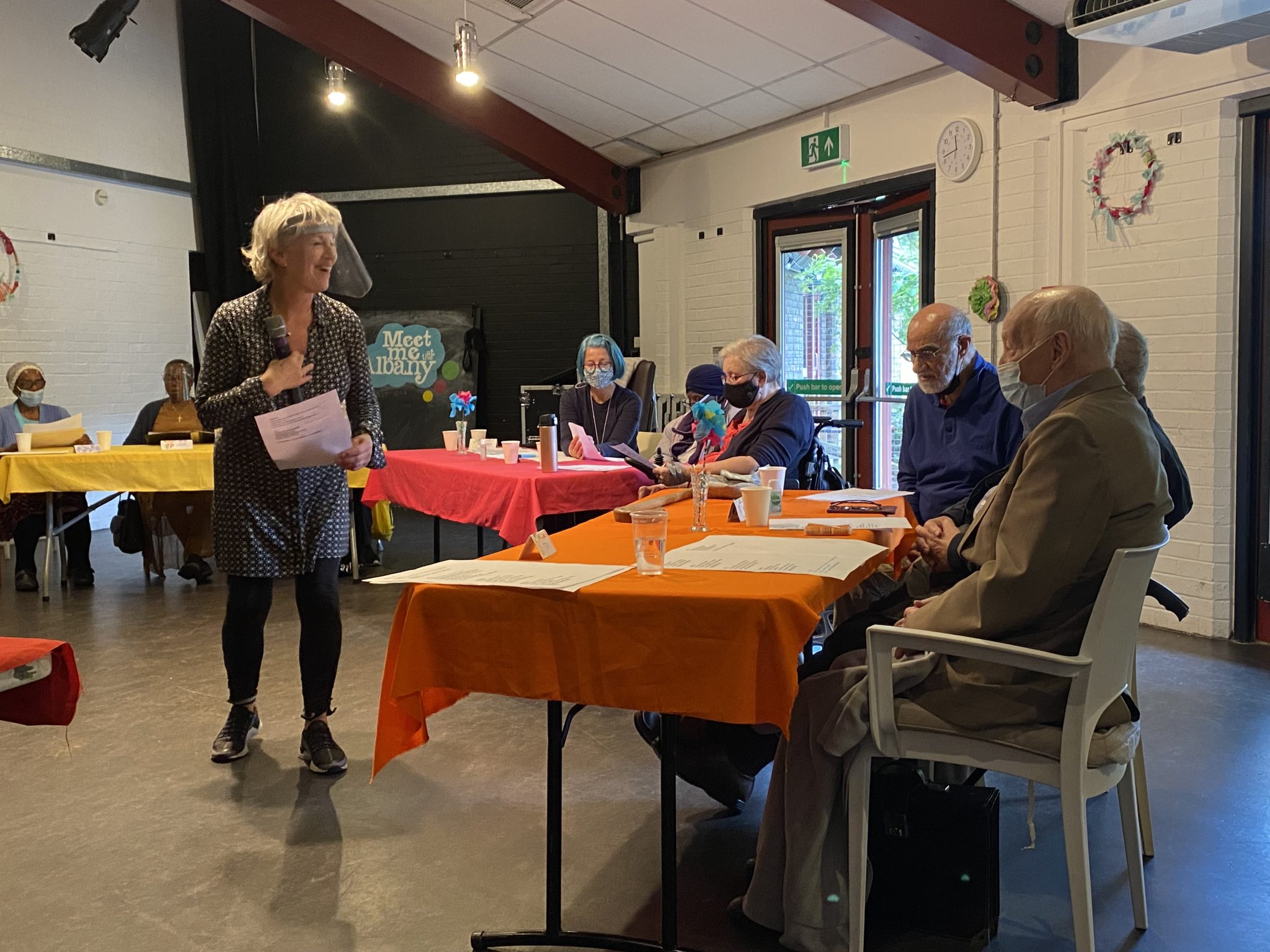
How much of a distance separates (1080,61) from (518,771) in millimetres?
3905

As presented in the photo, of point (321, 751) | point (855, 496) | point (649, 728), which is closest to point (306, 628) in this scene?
point (321, 751)

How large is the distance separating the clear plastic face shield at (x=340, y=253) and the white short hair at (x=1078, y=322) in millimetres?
1849

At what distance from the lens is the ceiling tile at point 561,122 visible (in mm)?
7398

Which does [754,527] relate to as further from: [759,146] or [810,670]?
[759,146]

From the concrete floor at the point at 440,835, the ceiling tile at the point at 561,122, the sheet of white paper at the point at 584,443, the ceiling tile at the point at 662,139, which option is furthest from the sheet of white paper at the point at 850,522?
the ceiling tile at the point at 561,122

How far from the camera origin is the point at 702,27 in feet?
19.0

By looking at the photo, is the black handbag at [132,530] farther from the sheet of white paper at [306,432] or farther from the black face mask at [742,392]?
the black face mask at [742,392]

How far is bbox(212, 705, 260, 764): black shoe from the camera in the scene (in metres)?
3.22

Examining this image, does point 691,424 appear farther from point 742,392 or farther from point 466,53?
point 466,53

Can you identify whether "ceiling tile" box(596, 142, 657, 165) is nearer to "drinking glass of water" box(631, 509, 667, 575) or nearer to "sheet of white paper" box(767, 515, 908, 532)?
"sheet of white paper" box(767, 515, 908, 532)

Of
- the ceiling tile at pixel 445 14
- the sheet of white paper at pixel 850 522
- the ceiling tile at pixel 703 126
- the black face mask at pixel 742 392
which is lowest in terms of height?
the sheet of white paper at pixel 850 522

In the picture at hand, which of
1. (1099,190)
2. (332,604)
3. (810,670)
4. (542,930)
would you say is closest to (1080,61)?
(1099,190)

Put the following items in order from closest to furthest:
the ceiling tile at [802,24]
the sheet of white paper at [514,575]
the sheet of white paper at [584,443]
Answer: the sheet of white paper at [514,575] < the sheet of white paper at [584,443] < the ceiling tile at [802,24]

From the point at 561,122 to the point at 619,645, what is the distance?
21.4 feet
